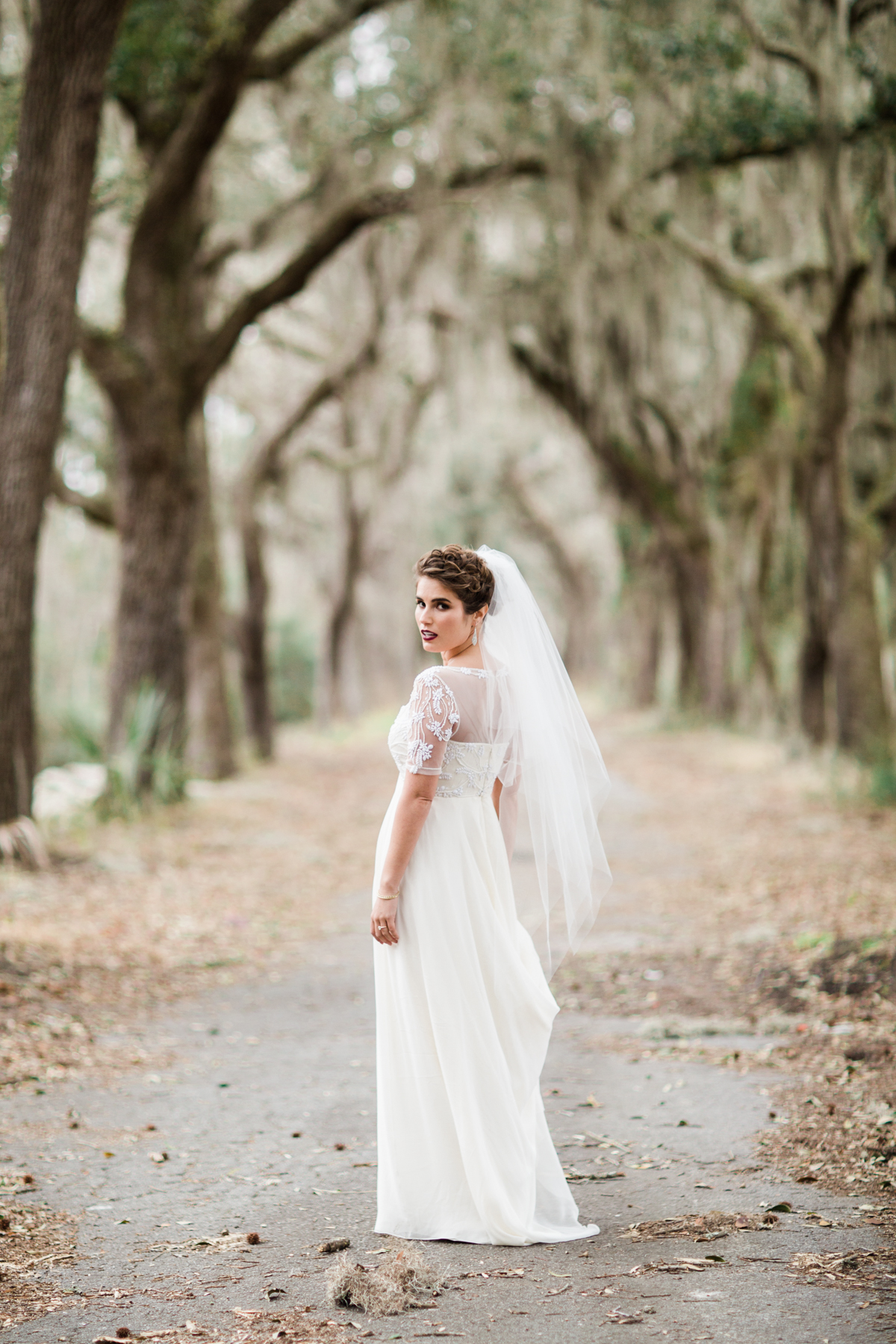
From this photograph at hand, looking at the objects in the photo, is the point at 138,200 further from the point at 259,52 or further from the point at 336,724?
the point at 336,724

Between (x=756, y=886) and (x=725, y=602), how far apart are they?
13.0 metres

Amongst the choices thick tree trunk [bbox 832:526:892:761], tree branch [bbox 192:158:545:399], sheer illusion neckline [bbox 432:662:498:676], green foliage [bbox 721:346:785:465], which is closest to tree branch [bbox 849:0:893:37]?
tree branch [bbox 192:158:545:399]

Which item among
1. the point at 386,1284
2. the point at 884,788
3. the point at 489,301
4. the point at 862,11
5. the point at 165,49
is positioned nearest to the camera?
the point at 386,1284

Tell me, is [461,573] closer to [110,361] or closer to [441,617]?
[441,617]

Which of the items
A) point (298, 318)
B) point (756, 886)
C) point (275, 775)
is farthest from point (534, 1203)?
point (298, 318)

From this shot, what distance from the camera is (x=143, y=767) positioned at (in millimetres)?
11445

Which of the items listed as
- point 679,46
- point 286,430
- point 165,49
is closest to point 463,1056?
point 165,49

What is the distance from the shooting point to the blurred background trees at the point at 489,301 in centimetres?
Result: 1078

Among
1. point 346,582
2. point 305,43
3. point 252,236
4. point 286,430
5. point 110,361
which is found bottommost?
point 346,582

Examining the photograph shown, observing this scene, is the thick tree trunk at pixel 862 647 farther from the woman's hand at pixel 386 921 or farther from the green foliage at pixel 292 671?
the green foliage at pixel 292 671

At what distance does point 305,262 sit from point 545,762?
8887 mm

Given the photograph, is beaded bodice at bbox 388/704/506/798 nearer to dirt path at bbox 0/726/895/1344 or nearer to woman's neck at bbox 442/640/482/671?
woman's neck at bbox 442/640/482/671

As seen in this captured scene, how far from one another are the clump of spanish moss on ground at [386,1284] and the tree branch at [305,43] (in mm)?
10592

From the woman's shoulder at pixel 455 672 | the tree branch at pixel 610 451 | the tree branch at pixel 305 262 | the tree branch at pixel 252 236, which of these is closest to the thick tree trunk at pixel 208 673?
the tree branch at pixel 252 236
